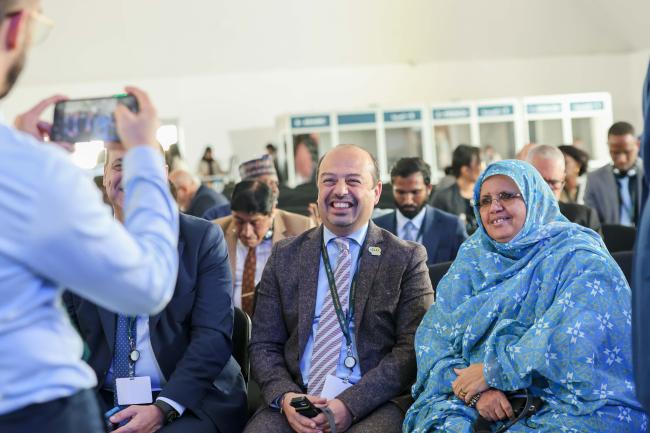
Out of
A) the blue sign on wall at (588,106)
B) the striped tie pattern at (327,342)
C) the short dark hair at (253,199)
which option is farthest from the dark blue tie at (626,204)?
the blue sign on wall at (588,106)

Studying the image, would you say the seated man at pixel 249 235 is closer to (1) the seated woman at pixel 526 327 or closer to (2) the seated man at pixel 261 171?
(2) the seated man at pixel 261 171

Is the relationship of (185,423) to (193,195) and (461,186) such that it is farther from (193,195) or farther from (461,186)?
(193,195)

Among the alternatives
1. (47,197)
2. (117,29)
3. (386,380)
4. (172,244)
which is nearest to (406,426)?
(386,380)

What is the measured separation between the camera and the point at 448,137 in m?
19.3

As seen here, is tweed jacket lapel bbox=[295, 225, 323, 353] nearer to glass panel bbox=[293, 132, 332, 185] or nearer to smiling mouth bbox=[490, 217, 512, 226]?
smiling mouth bbox=[490, 217, 512, 226]

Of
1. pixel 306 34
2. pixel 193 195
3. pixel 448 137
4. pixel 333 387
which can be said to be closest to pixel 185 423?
pixel 333 387

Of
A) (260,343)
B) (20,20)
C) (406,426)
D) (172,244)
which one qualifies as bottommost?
(406,426)

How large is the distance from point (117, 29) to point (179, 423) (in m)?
19.0

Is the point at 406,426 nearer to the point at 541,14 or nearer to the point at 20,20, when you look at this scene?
the point at 20,20

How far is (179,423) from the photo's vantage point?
3.16 m

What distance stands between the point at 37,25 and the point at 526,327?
2.04 metres

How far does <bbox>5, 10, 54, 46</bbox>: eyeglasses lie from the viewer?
59.7 inches

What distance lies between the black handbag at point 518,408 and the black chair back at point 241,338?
947 millimetres

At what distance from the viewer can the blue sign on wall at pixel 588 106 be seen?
64.2 ft
